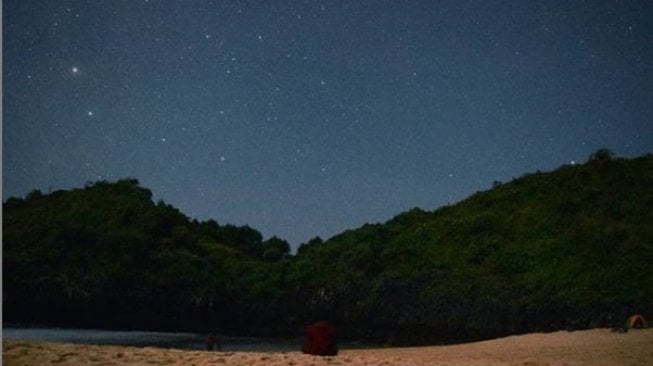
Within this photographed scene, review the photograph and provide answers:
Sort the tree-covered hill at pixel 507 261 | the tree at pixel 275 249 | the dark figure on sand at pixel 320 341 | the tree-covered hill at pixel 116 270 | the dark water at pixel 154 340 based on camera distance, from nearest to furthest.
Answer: the dark figure on sand at pixel 320 341, the dark water at pixel 154 340, the tree-covered hill at pixel 507 261, the tree-covered hill at pixel 116 270, the tree at pixel 275 249

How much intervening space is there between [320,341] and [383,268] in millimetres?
19274

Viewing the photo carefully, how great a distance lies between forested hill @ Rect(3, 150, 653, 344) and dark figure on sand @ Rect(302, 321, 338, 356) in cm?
1292

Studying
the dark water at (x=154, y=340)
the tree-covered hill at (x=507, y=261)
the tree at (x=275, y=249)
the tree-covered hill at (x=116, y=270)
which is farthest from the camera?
the tree at (x=275, y=249)

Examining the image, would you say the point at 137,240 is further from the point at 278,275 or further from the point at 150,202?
the point at 278,275

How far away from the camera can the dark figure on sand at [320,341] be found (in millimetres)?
7539

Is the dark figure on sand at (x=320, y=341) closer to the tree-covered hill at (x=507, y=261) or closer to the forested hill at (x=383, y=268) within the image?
the tree-covered hill at (x=507, y=261)

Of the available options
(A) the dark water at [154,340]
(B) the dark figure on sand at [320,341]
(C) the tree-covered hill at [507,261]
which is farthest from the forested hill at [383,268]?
(B) the dark figure on sand at [320,341]

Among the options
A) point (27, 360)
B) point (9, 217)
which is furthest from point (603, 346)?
point (9, 217)

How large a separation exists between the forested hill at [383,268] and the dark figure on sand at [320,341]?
12922 millimetres

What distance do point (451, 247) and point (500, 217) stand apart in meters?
2.67

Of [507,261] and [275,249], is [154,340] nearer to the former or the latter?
[507,261]

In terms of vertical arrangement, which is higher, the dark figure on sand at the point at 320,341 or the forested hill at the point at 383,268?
the forested hill at the point at 383,268

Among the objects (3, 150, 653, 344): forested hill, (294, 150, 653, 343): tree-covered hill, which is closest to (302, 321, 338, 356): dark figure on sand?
(294, 150, 653, 343): tree-covered hill

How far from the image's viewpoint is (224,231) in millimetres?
37875
